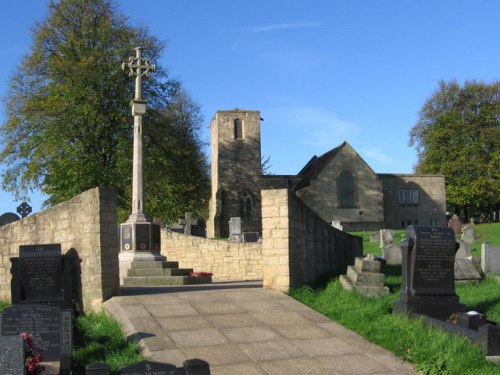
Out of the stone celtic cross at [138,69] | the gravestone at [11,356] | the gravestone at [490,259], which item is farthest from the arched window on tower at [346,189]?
the gravestone at [11,356]

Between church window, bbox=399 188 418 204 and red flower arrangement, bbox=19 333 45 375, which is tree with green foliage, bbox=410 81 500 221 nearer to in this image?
church window, bbox=399 188 418 204

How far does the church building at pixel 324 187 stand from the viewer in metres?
51.1

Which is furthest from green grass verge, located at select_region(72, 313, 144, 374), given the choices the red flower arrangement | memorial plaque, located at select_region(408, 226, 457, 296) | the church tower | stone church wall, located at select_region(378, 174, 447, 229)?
stone church wall, located at select_region(378, 174, 447, 229)

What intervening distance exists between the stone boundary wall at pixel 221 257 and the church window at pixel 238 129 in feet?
105

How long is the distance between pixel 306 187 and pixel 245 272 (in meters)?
31.8

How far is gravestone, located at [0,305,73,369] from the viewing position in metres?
7.71

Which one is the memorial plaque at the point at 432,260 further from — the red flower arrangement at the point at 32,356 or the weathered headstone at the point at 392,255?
the red flower arrangement at the point at 32,356

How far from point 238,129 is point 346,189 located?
10.5 metres

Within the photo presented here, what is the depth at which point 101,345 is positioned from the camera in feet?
28.1

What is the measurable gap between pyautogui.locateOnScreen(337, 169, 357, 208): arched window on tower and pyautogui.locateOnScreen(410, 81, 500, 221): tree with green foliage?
817 cm

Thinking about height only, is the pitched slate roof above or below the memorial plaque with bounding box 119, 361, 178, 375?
above

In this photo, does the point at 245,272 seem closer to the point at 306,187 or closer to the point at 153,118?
the point at 153,118

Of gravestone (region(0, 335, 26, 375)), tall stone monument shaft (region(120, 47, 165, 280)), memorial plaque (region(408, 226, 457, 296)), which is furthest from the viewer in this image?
tall stone monument shaft (region(120, 47, 165, 280))

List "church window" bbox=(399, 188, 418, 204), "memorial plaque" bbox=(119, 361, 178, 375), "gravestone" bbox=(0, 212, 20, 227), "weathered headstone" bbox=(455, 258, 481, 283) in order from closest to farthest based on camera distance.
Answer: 1. "memorial plaque" bbox=(119, 361, 178, 375)
2. "weathered headstone" bbox=(455, 258, 481, 283)
3. "gravestone" bbox=(0, 212, 20, 227)
4. "church window" bbox=(399, 188, 418, 204)
